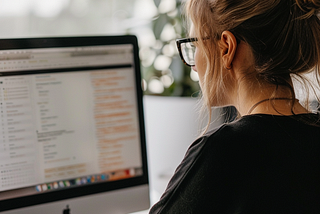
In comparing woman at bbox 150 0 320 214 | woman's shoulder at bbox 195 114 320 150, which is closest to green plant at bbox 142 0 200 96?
woman at bbox 150 0 320 214

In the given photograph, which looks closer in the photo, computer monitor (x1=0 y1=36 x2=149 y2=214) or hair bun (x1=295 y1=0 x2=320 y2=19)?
hair bun (x1=295 y1=0 x2=320 y2=19)

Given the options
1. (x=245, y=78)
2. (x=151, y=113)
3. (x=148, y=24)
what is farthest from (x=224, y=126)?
(x=148, y=24)

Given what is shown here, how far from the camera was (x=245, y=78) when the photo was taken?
67 centimetres

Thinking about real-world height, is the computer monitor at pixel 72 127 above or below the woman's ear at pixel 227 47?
below

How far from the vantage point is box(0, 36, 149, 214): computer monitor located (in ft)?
2.46

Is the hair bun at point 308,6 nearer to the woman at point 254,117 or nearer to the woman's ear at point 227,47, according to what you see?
the woman at point 254,117

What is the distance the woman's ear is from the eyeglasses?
8 cm

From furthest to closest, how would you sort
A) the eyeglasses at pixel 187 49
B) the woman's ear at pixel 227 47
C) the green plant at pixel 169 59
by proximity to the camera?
1. the green plant at pixel 169 59
2. the eyeglasses at pixel 187 49
3. the woman's ear at pixel 227 47

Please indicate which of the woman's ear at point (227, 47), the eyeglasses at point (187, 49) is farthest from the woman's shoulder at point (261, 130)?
the eyeglasses at point (187, 49)

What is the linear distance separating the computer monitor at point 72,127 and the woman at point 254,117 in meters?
0.23

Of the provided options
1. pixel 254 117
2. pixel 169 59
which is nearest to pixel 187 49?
pixel 254 117

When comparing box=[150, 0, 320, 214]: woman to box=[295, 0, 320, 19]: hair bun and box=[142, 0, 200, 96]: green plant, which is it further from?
box=[142, 0, 200, 96]: green plant

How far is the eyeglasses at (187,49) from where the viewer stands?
2.44ft

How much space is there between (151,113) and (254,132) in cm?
68
